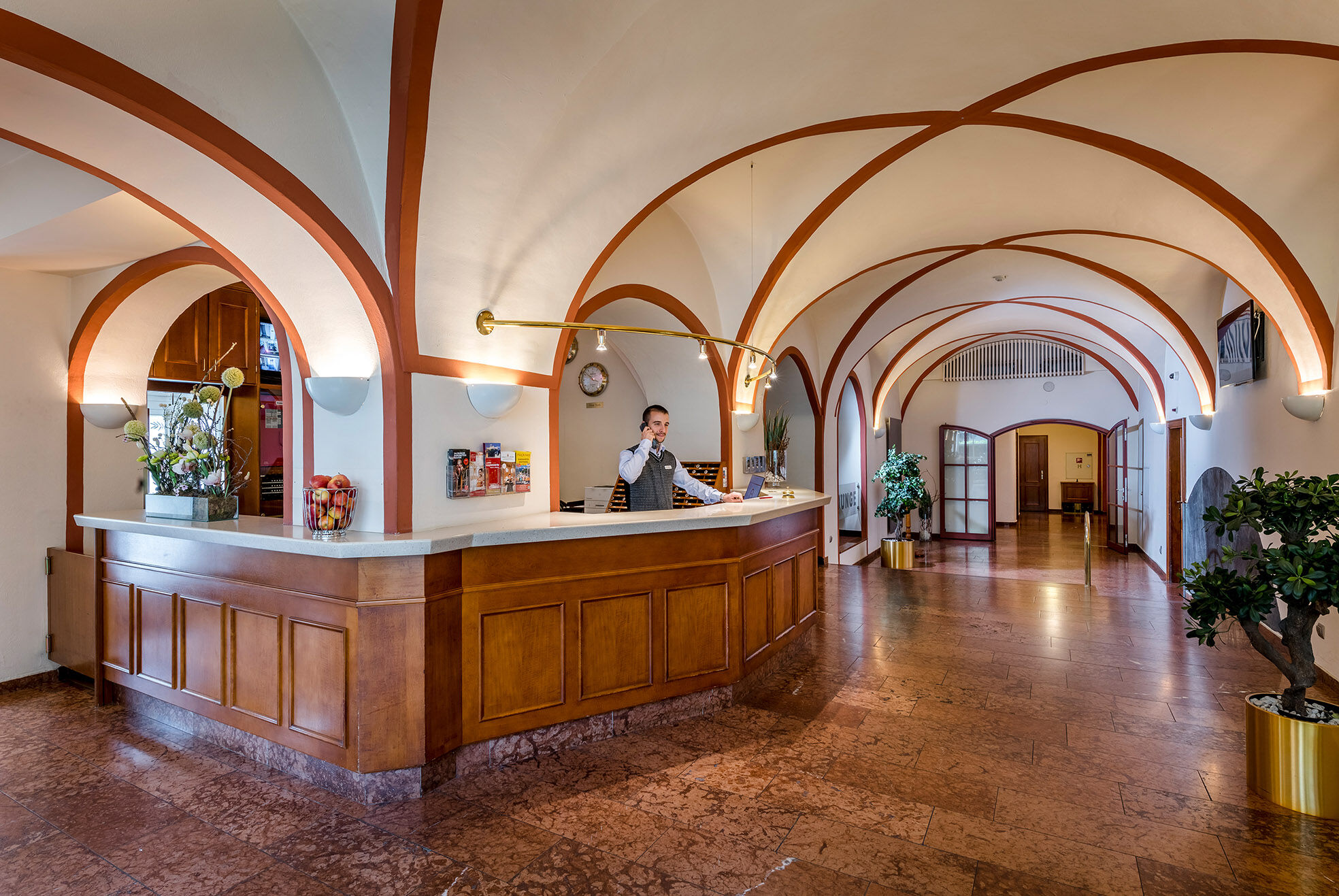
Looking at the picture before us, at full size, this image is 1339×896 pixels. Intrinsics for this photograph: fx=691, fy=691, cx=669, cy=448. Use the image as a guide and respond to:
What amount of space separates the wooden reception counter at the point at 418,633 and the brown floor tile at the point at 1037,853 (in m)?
1.65

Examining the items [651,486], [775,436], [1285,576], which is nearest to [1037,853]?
[1285,576]

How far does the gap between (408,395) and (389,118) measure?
53.7 inches

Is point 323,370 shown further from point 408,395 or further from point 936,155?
point 936,155

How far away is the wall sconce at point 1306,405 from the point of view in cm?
487

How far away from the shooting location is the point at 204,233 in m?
3.58

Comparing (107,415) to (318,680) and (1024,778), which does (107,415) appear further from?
(1024,778)

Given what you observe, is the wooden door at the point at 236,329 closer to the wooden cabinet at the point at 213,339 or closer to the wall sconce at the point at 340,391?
the wooden cabinet at the point at 213,339

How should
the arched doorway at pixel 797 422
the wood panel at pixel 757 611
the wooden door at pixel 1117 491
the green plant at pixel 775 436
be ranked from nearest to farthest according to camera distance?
the wood panel at pixel 757 611 < the green plant at pixel 775 436 < the arched doorway at pixel 797 422 < the wooden door at pixel 1117 491

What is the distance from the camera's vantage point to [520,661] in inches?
140

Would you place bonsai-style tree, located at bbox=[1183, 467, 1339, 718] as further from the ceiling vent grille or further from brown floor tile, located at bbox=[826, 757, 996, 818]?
the ceiling vent grille

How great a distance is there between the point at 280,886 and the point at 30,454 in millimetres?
4262

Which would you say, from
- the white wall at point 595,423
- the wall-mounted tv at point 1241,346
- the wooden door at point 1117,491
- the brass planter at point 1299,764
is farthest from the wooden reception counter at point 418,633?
the wooden door at point 1117,491

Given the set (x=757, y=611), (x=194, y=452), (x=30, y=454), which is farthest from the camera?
(x=30, y=454)

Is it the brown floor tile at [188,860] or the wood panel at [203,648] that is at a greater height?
the wood panel at [203,648]
